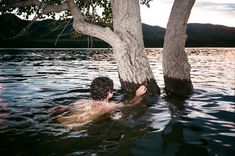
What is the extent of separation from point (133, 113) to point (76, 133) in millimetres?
2550

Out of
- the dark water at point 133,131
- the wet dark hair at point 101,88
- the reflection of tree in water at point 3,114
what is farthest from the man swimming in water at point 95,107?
the reflection of tree in water at point 3,114

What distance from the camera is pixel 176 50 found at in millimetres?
13227

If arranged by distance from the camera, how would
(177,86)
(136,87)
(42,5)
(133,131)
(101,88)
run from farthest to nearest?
(177,86) < (42,5) < (136,87) < (101,88) < (133,131)

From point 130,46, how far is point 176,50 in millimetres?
2493

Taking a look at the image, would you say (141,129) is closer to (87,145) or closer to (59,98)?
(87,145)

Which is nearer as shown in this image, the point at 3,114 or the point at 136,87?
the point at 3,114

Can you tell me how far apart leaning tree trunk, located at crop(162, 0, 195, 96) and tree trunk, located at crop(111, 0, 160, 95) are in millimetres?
1730

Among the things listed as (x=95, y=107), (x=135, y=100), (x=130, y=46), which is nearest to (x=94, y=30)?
(x=130, y=46)

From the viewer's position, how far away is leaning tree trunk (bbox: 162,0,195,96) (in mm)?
13102

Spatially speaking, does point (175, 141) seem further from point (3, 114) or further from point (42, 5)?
point (42, 5)

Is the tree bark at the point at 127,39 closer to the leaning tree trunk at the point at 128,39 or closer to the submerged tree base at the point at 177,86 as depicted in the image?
the leaning tree trunk at the point at 128,39

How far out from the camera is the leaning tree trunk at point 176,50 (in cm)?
1310

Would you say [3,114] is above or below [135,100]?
below

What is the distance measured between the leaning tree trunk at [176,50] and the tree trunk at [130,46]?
1730mm
